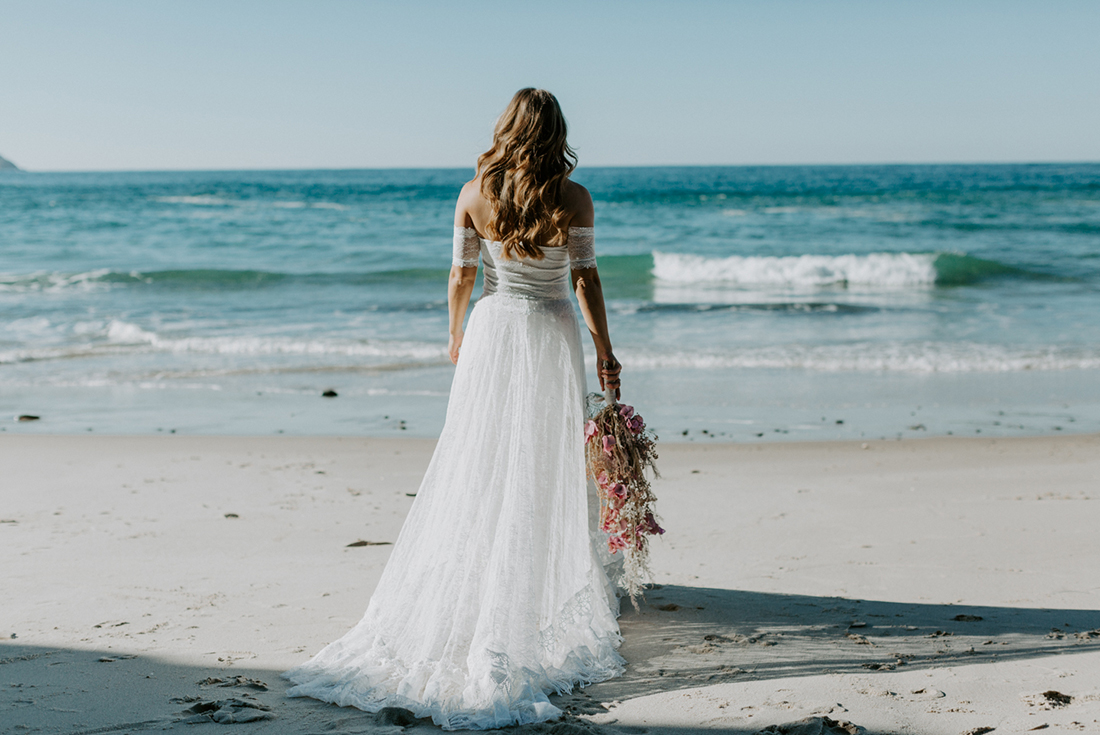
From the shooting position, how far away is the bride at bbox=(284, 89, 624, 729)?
2869mm

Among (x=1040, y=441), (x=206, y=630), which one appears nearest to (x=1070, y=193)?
(x=1040, y=441)

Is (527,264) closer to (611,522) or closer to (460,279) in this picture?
(460,279)

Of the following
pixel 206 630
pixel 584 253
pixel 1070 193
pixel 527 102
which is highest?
pixel 1070 193

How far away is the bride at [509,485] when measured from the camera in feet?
9.41

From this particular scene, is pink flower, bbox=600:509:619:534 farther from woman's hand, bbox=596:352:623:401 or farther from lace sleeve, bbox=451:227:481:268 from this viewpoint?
lace sleeve, bbox=451:227:481:268

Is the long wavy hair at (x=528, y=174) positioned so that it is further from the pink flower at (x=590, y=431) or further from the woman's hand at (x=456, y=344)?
→ the pink flower at (x=590, y=431)

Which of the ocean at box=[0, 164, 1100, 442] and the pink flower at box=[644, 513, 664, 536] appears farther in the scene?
the ocean at box=[0, 164, 1100, 442]

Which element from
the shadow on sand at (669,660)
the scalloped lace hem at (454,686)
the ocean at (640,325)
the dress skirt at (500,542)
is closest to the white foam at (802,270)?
the ocean at (640,325)

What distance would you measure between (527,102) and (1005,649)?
264cm

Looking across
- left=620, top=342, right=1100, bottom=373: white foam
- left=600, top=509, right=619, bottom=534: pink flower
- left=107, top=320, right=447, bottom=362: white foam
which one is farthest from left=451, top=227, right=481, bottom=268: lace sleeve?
left=107, top=320, right=447, bottom=362: white foam

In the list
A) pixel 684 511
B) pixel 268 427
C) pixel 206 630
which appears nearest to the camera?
pixel 206 630

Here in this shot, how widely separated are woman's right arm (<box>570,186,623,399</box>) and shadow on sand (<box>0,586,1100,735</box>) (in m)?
1.05

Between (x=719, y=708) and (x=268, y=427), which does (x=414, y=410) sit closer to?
(x=268, y=427)

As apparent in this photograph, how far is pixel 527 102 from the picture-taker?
2871 mm
